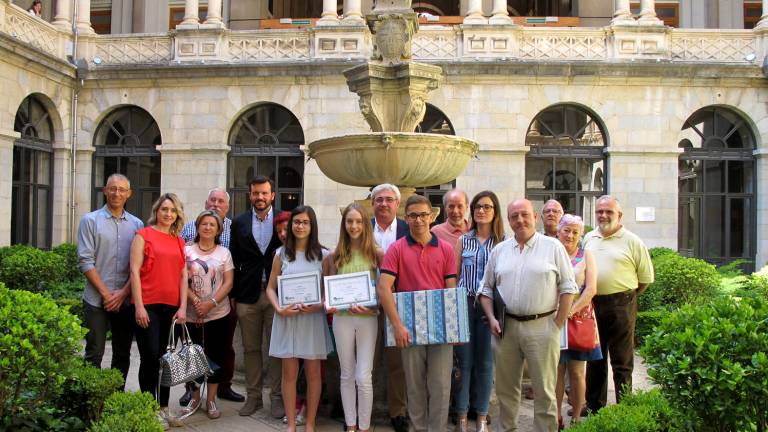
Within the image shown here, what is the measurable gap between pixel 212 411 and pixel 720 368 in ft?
16.0

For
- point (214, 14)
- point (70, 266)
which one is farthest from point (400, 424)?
point (214, 14)

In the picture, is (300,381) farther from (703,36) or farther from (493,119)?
(703,36)

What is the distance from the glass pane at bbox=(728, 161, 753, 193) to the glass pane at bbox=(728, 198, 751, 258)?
35 cm

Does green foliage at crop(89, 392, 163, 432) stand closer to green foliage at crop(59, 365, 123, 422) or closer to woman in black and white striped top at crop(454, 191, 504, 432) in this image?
green foliage at crop(59, 365, 123, 422)

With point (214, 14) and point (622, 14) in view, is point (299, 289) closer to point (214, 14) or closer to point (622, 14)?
point (214, 14)

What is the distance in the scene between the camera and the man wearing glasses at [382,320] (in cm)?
682

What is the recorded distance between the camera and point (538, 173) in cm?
2248

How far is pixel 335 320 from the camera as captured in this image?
6.55 m

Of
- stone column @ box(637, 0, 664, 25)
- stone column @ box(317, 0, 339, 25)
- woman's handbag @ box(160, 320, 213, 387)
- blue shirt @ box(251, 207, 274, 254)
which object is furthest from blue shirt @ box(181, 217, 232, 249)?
stone column @ box(637, 0, 664, 25)

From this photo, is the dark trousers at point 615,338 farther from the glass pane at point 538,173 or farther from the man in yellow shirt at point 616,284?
the glass pane at point 538,173

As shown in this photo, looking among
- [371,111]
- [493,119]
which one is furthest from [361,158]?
[493,119]

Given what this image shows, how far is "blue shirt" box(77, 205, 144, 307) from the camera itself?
704cm

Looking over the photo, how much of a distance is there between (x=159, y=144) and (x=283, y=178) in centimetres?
421

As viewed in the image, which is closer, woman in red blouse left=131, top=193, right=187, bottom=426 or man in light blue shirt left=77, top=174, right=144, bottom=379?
woman in red blouse left=131, top=193, right=187, bottom=426
